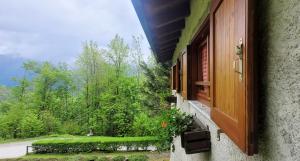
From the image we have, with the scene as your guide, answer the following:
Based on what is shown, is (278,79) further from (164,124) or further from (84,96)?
(84,96)

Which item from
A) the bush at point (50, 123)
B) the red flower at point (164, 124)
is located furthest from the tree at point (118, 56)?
the red flower at point (164, 124)

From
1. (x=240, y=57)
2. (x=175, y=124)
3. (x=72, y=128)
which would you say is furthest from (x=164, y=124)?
(x=72, y=128)

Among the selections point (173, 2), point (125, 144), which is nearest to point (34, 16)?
point (125, 144)

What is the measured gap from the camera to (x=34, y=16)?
440 ft

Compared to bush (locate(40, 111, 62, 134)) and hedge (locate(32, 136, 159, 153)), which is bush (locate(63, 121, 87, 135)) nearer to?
bush (locate(40, 111, 62, 134))

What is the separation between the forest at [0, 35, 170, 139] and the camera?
26594 mm

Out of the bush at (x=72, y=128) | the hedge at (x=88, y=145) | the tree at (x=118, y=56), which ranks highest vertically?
the tree at (x=118, y=56)

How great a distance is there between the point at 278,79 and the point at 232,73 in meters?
0.43

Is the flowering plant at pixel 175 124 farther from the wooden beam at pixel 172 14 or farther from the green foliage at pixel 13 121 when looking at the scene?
the green foliage at pixel 13 121

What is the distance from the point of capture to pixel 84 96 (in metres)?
29.0

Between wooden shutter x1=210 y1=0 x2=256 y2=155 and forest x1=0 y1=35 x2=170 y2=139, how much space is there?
2148cm

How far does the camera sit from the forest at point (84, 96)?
87.2ft

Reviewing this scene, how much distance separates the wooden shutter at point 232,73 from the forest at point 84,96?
846 inches

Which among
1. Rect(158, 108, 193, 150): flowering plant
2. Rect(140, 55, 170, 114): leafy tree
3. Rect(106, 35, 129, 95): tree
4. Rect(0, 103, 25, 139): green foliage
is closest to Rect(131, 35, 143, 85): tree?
Rect(106, 35, 129, 95): tree
